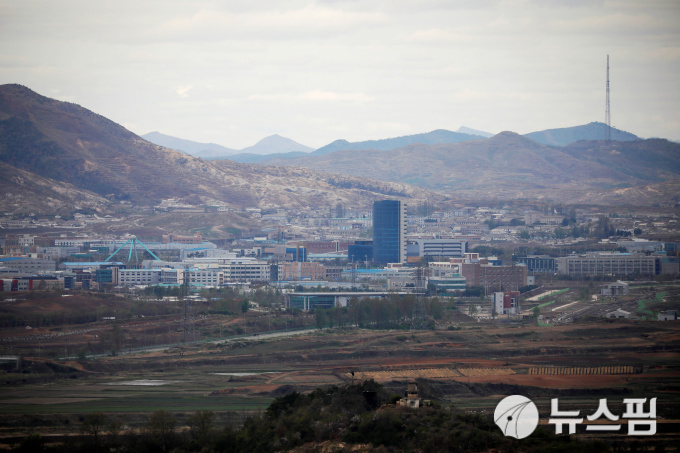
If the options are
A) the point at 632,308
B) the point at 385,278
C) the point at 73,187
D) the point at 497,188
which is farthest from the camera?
the point at 497,188

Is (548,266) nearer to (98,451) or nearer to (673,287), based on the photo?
(673,287)

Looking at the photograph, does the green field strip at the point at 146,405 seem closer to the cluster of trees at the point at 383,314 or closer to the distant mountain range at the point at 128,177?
the cluster of trees at the point at 383,314

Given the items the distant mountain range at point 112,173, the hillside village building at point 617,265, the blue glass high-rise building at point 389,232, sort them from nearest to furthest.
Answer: the hillside village building at point 617,265 < the blue glass high-rise building at point 389,232 < the distant mountain range at point 112,173

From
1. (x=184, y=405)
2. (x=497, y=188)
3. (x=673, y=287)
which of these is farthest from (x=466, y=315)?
(x=497, y=188)

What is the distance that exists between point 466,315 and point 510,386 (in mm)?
23327

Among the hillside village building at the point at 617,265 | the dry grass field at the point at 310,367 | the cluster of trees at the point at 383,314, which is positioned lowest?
the dry grass field at the point at 310,367

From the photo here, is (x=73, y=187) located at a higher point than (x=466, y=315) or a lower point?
higher

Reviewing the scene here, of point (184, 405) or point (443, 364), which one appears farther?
point (443, 364)

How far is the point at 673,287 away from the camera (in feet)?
224

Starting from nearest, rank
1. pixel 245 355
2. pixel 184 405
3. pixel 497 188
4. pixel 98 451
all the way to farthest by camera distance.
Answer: pixel 98 451 < pixel 184 405 < pixel 245 355 < pixel 497 188
